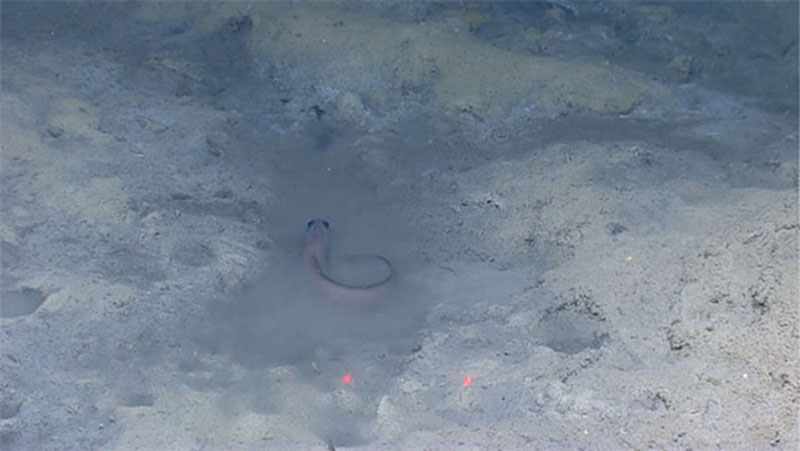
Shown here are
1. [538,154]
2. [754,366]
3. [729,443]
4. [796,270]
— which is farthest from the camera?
[538,154]

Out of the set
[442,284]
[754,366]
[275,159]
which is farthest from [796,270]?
[275,159]

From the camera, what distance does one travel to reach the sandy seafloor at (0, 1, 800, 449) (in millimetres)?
3740

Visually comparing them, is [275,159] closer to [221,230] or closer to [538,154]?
[221,230]

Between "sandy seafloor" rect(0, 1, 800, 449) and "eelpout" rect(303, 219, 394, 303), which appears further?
"eelpout" rect(303, 219, 394, 303)

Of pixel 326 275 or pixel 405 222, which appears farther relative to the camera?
pixel 405 222

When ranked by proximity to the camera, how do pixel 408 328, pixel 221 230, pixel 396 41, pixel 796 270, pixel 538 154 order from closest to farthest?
1. pixel 796 270
2. pixel 408 328
3. pixel 221 230
4. pixel 538 154
5. pixel 396 41

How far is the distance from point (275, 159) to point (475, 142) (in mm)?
1753

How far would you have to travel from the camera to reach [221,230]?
529cm

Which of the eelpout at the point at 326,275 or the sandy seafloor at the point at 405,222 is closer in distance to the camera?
the sandy seafloor at the point at 405,222

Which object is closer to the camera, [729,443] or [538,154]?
[729,443]

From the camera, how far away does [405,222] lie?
18.2ft

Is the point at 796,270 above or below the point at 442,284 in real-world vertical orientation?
above

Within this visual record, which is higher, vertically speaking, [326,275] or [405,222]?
[405,222]

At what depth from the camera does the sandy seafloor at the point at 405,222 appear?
3.74 meters
